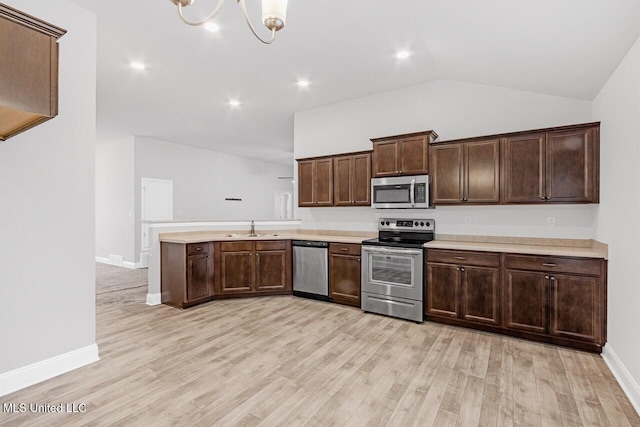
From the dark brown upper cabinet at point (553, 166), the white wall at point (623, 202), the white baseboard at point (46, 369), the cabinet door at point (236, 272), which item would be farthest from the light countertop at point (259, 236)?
the white wall at point (623, 202)

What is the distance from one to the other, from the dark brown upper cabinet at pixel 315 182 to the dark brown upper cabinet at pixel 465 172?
5.01 ft

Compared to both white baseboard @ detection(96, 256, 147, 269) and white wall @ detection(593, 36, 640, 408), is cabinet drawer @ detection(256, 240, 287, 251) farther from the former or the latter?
white baseboard @ detection(96, 256, 147, 269)

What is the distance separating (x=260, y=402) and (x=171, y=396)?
0.63 m

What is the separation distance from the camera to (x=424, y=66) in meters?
3.70

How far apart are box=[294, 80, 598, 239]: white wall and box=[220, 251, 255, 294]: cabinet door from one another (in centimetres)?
127

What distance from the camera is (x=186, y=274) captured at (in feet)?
13.2

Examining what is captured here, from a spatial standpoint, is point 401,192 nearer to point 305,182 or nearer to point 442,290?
point 442,290

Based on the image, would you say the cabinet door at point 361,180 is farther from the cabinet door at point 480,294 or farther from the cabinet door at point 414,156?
the cabinet door at point 480,294

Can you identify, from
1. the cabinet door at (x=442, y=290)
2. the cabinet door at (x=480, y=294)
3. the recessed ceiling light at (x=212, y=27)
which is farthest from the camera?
the cabinet door at (x=442, y=290)

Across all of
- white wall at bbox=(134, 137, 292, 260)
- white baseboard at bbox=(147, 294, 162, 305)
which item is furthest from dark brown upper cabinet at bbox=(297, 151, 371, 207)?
white wall at bbox=(134, 137, 292, 260)

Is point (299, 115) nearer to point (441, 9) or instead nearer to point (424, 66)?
point (424, 66)

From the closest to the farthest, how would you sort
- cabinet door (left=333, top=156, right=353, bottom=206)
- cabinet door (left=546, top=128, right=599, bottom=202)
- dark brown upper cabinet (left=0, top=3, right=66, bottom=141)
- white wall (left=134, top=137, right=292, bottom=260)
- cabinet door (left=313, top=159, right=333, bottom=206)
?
1. dark brown upper cabinet (left=0, top=3, right=66, bottom=141)
2. cabinet door (left=546, top=128, right=599, bottom=202)
3. cabinet door (left=333, top=156, right=353, bottom=206)
4. cabinet door (left=313, top=159, right=333, bottom=206)
5. white wall (left=134, top=137, right=292, bottom=260)

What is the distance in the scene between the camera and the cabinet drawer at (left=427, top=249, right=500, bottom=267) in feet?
10.4

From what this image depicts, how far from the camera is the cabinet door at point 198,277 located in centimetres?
405
